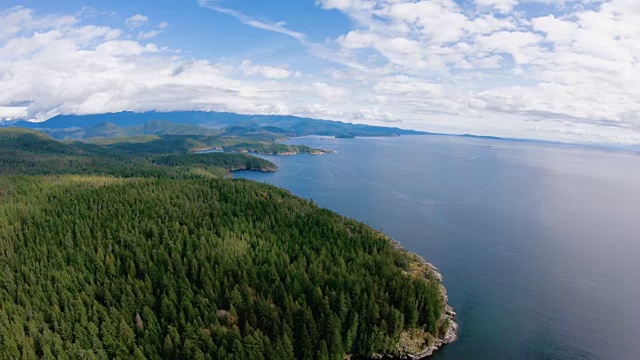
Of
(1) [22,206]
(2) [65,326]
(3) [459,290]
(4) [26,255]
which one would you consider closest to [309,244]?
(3) [459,290]

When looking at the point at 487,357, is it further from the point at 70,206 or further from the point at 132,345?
the point at 70,206

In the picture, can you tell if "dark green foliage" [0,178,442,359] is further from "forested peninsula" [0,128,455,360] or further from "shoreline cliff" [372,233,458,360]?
"shoreline cliff" [372,233,458,360]

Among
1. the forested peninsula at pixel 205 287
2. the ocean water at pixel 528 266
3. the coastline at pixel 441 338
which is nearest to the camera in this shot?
the forested peninsula at pixel 205 287

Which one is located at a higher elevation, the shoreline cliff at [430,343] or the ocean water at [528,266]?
the ocean water at [528,266]

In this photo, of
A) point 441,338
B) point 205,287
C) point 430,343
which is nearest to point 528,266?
point 441,338

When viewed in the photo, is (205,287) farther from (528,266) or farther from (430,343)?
(528,266)

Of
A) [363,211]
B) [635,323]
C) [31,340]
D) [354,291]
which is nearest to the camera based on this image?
[31,340]

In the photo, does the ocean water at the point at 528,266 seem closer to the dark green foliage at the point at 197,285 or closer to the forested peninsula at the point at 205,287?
the forested peninsula at the point at 205,287

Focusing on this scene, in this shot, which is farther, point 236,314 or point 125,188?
point 125,188

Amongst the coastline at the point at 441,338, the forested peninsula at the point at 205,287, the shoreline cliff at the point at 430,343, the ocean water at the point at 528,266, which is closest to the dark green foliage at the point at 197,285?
the forested peninsula at the point at 205,287
